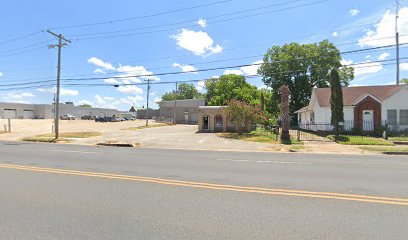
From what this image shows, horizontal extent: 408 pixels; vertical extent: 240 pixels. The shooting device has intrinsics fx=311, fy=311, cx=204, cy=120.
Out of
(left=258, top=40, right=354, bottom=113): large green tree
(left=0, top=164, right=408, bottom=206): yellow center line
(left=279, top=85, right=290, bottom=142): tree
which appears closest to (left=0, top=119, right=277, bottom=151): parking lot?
(left=279, top=85, right=290, bottom=142): tree

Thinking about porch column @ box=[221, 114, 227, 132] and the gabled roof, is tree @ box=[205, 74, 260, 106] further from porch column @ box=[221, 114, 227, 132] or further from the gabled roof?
the gabled roof

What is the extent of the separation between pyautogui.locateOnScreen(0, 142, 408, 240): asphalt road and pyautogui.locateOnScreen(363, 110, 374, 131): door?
2221 centimetres

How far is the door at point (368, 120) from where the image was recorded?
3005 centimetres

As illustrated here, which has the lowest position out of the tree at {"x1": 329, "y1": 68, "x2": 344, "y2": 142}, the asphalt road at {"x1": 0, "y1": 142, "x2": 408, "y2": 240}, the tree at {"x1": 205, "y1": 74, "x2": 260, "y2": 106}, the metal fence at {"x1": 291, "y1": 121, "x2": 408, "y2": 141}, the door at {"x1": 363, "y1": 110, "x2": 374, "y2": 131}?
the asphalt road at {"x1": 0, "y1": 142, "x2": 408, "y2": 240}

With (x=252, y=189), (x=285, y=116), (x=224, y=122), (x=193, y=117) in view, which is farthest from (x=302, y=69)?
(x=252, y=189)

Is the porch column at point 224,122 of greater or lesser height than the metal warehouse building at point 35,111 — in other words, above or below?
below

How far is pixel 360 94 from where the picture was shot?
108 feet

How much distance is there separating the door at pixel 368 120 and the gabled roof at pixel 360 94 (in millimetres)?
1440

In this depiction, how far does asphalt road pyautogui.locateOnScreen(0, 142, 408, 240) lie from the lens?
4.68 meters

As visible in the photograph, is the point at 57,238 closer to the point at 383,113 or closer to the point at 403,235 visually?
the point at 403,235

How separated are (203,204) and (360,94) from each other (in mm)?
31953

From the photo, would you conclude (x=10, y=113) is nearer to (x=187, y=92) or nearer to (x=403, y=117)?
(x=187, y=92)

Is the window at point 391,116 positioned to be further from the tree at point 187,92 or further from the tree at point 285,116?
the tree at point 187,92

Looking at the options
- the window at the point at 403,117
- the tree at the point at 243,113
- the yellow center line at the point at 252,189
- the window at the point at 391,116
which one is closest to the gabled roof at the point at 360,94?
the window at the point at 391,116
